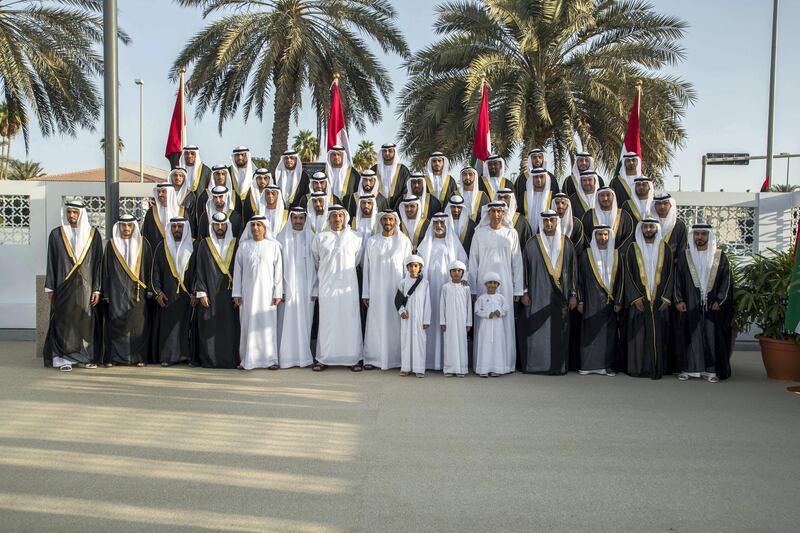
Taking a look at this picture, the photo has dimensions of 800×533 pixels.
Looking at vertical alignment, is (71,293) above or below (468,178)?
below

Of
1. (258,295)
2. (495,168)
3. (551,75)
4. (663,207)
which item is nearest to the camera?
(258,295)

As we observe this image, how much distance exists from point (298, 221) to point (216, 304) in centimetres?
130

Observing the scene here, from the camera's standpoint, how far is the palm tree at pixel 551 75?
14.0 m

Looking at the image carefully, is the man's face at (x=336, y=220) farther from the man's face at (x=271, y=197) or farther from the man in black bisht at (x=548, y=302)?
the man in black bisht at (x=548, y=302)

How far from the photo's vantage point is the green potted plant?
8.05 meters

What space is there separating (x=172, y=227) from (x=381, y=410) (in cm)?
365

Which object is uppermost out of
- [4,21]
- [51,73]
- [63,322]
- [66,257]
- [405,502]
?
[4,21]

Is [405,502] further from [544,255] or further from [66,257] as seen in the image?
[66,257]

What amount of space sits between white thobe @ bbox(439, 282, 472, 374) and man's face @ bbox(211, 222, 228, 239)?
2540 mm

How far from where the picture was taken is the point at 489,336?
797 centimetres

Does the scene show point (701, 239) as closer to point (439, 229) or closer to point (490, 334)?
point (490, 334)

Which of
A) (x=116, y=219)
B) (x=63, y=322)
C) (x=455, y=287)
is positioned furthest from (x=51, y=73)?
(x=455, y=287)

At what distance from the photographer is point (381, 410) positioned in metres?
6.27

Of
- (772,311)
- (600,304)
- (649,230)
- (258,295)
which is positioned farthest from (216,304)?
(772,311)
